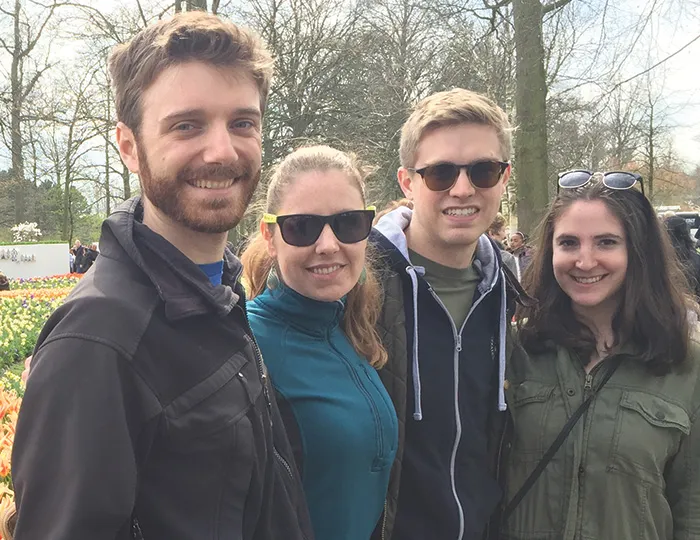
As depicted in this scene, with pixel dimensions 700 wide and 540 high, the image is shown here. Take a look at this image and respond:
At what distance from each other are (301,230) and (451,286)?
29.2 inches

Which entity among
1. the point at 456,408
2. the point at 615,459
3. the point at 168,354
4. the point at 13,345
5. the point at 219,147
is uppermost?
the point at 219,147

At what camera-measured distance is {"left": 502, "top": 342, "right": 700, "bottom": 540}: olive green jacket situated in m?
2.10

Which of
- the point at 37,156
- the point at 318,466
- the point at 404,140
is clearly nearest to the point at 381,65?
the point at 404,140

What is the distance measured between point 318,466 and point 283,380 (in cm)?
29

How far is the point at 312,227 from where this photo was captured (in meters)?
2.00

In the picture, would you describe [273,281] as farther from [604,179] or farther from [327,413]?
[604,179]

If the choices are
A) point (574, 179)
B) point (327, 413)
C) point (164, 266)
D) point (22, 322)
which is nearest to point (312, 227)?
point (327, 413)

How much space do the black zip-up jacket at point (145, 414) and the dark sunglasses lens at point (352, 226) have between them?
59 cm

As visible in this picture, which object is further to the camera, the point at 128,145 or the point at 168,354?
the point at 128,145

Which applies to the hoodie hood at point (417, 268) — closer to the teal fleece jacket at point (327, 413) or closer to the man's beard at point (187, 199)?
the teal fleece jacket at point (327, 413)

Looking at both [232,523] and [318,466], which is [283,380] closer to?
[318,466]

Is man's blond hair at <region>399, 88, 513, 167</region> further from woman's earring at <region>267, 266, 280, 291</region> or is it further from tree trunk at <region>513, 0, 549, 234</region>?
tree trunk at <region>513, 0, 549, 234</region>

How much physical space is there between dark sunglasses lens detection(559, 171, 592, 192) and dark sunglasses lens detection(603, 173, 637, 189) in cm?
8

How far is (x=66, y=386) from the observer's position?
1078 millimetres
